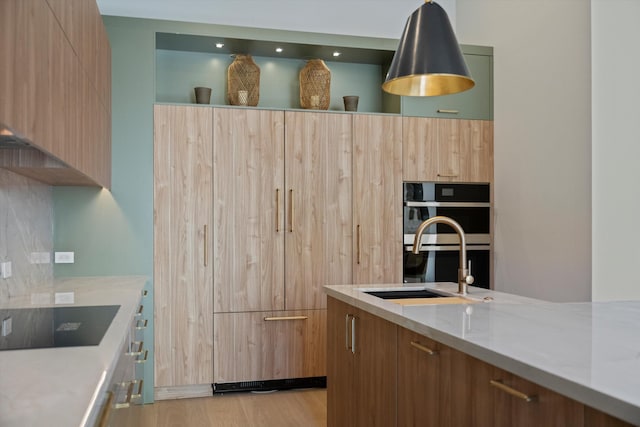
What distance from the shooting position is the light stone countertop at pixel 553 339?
1.16 meters

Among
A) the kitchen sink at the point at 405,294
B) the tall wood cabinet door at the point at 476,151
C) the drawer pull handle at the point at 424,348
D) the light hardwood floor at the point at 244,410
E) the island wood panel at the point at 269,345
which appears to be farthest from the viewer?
the tall wood cabinet door at the point at 476,151

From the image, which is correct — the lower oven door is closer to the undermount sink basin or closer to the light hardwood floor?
the light hardwood floor

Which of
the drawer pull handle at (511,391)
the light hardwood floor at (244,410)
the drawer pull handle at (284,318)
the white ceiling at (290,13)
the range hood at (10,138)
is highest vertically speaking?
the white ceiling at (290,13)

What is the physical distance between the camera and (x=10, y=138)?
168cm

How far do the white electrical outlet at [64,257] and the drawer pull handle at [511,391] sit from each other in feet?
10.5

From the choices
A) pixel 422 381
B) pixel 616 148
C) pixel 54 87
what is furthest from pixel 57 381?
pixel 616 148

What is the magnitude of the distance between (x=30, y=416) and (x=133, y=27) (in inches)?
139

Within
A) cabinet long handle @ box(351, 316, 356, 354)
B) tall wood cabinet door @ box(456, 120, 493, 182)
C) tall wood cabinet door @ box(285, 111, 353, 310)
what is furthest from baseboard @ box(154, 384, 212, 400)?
tall wood cabinet door @ box(456, 120, 493, 182)

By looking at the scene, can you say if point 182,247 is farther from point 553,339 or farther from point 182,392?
point 553,339

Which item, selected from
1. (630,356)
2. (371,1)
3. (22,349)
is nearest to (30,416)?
(22,349)

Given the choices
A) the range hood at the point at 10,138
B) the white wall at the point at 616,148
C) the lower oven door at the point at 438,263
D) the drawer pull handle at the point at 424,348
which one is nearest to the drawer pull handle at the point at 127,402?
the range hood at the point at 10,138

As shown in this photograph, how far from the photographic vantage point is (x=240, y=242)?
13.9ft

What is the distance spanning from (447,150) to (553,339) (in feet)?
10.5

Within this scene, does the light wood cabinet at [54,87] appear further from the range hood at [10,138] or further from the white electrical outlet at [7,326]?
the white electrical outlet at [7,326]
